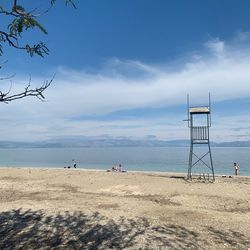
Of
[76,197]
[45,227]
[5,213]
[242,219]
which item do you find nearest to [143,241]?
[45,227]

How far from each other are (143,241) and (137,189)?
13.1 m

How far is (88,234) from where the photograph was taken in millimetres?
12266

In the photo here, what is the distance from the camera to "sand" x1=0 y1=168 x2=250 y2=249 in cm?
1145

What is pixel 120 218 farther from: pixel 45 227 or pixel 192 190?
pixel 192 190

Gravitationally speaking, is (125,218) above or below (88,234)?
above

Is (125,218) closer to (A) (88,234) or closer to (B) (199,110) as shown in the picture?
(A) (88,234)

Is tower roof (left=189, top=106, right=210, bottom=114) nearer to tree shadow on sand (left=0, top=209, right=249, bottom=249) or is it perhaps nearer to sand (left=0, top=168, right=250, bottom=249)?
sand (left=0, top=168, right=250, bottom=249)

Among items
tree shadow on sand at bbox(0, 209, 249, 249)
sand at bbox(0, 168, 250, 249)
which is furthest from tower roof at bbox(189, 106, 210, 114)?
tree shadow on sand at bbox(0, 209, 249, 249)

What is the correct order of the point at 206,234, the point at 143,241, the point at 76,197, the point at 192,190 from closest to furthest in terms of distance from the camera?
the point at 143,241, the point at 206,234, the point at 76,197, the point at 192,190

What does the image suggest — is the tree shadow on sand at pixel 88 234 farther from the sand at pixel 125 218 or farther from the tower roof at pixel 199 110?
the tower roof at pixel 199 110

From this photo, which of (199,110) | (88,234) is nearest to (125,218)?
Result: (88,234)

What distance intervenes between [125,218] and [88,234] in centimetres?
240

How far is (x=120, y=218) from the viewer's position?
1435cm

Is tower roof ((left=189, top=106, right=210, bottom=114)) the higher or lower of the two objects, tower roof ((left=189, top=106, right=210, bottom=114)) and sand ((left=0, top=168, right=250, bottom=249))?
the higher
